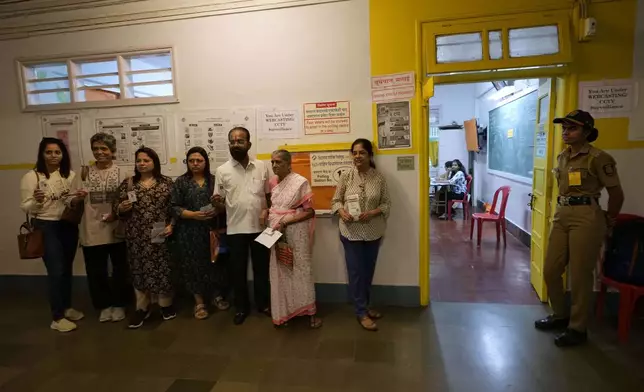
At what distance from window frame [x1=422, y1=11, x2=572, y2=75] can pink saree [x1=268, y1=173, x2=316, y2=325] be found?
4.84 ft

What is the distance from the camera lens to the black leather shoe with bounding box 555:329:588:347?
8.12 ft

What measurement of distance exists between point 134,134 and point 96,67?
0.88 m

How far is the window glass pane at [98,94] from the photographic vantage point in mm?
3578

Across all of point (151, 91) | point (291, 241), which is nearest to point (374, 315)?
point (291, 241)

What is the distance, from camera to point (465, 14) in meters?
2.83

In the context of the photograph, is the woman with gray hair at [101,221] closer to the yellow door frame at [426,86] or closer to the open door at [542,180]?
the yellow door frame at [426,86]

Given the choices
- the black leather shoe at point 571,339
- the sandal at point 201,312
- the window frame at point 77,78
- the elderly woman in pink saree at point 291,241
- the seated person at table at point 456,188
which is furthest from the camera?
the seated person at table at point 456,188

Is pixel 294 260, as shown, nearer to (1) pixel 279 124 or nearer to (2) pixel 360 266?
(2) pixel 360 266

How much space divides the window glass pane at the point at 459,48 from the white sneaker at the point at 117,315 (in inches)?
138

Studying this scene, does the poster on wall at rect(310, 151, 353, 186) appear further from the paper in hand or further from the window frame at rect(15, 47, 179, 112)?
the window frame at rect(15, 47, 179, 112)

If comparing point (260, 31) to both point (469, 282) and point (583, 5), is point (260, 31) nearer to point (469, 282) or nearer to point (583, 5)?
point (583, 5)

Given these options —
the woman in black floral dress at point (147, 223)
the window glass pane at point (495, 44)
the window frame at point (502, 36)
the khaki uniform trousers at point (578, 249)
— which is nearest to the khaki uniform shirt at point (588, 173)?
the khaki uniform trousers at point (578, 249)

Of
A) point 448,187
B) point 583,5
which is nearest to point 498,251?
point 448,187

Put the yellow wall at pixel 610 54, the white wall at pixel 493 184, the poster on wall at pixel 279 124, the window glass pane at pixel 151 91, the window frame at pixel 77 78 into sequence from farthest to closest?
the white wall at pixel 493 184, the window glass pane at pixel 151 91, the window frame at pixel 77 78, the poster on wall at pixel 279 124, the yellow wall at pixel 610 54
